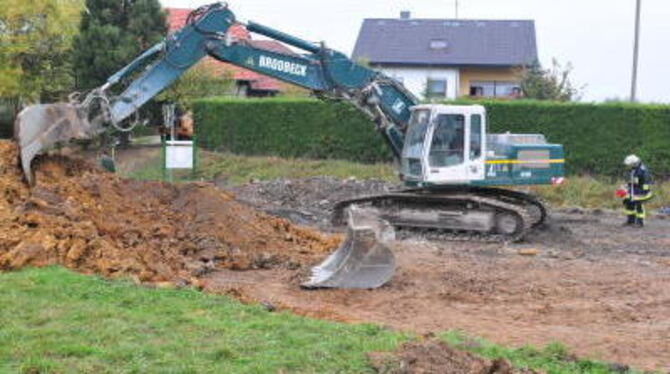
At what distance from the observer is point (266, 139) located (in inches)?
1251

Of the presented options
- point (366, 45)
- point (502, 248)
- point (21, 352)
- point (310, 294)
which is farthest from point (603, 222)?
point (366, 45)

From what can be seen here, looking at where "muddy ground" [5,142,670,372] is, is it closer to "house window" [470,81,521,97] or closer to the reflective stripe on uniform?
the reflective stripe on uniform

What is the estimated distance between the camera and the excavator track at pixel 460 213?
17.7 meters

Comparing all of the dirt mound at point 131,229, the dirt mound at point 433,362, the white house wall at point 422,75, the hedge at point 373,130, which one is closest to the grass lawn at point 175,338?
the dirt mound at point 433,362

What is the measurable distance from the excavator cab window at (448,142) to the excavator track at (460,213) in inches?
27.1

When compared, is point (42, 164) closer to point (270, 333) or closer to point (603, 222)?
point (270, 333)

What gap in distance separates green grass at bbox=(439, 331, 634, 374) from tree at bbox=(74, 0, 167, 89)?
82.8 ft

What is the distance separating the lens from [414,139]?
18.0 metres

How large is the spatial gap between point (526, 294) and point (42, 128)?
6671 mm

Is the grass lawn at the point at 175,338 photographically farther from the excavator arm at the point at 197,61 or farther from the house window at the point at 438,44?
the house window at the point at 438,44

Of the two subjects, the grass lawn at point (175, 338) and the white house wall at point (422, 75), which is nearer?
→ the grass lawn at point (175, 338)

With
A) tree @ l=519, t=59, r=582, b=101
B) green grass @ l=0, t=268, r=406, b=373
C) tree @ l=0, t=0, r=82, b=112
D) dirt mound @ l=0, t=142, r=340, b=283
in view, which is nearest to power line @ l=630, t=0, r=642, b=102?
tree @ l=519, t=59, r=582, b=101

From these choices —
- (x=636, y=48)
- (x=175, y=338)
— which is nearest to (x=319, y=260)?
(x=175, y=338)

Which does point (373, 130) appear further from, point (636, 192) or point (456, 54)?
point (456, 54)
